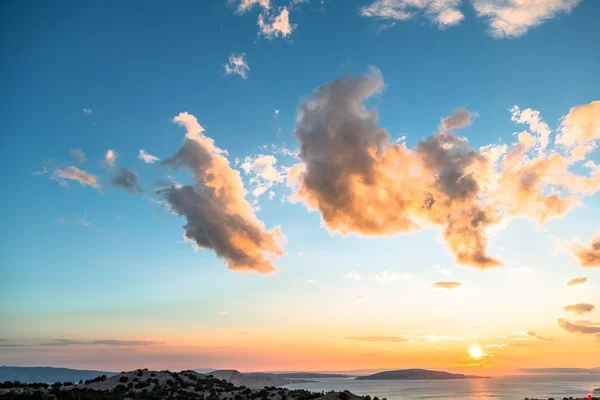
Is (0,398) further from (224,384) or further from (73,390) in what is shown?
(224,384)

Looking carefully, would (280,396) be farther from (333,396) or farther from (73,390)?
(73,390)

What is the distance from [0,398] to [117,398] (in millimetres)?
11769

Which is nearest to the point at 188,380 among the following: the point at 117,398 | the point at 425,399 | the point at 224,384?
the point at 224,384

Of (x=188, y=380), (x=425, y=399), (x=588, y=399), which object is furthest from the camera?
(x=425, y=399)

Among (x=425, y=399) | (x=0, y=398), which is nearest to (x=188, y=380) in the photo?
(x=0, y=398)

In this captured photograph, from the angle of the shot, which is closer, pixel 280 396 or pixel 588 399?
pixel 588 399

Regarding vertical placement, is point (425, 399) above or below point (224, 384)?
below

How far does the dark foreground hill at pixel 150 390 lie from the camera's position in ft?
153

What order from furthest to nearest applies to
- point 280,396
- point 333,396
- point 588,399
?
point 280,396 → point 588,399 → point 333,396

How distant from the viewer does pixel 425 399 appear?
497 ft

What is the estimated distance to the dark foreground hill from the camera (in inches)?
1834

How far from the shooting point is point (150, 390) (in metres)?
53.9

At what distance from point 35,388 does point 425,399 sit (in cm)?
13849

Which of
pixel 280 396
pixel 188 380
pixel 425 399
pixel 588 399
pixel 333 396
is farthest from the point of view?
pixel 425 399
